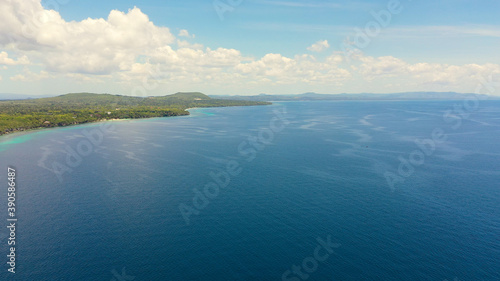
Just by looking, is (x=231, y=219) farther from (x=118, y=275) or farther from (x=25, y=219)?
(x=25, y=219)

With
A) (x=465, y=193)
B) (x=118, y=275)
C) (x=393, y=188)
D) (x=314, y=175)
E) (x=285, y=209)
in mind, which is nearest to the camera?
(x=118, y=275)

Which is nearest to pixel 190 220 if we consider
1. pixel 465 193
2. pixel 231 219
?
pixel 231 219

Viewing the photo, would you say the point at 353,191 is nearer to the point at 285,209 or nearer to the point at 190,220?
the point at 285,209

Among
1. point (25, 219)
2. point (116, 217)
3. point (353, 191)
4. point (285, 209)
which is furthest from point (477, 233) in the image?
point (25, 219)

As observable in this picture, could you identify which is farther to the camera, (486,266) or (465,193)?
(465,193)

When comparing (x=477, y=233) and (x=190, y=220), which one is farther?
(x=190, y=220)

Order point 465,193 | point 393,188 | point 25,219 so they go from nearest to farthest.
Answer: point 25,219
point 465,193
point 393,188
